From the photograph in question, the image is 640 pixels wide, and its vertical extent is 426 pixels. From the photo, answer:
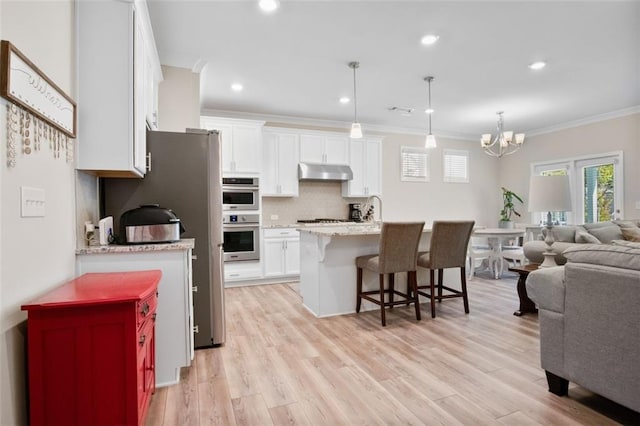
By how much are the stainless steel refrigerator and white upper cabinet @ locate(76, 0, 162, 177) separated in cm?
42

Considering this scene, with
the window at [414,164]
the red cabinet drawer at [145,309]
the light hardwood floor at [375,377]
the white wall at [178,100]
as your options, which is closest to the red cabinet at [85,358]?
the red cabinet drawer at [145,309]

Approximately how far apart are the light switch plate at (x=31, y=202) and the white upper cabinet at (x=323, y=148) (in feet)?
14.3

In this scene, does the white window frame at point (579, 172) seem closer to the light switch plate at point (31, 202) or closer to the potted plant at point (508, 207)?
the potted plant at point (508, 207)

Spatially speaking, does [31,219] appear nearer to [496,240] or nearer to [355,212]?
[355,212]

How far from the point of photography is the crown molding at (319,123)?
5.59 m

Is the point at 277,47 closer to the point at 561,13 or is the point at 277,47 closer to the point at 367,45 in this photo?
the point at 367,45

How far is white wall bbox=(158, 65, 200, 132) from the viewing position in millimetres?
3703

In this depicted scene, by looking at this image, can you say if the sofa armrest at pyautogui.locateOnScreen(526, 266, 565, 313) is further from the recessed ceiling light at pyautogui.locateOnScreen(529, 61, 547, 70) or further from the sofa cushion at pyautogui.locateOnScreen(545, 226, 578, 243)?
the recessed ceiling light at pyautogui.locateOnScreen(529, 61, 547, 70)

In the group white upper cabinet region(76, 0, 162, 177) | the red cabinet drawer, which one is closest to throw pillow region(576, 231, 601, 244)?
the red cabinet drawer

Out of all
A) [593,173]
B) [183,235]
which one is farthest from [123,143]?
[593,173]

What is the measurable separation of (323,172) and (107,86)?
384 cm

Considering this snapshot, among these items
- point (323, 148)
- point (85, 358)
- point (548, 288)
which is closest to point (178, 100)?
point (323, 148)

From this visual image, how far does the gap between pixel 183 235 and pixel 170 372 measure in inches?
38.5

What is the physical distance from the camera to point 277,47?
11.2ft
